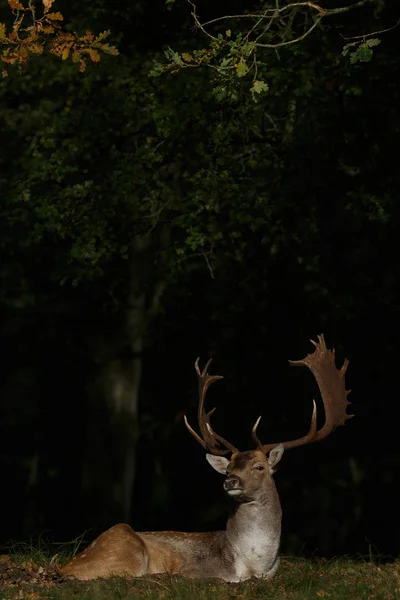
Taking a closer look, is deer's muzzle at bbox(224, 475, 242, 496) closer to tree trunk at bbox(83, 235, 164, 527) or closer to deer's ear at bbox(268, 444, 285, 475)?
deer's ear at bbox(268, 444, 285, 475)

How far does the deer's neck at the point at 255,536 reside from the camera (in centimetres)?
1264

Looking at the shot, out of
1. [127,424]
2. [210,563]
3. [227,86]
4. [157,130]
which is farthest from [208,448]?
[127,424]

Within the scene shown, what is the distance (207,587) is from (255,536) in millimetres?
1682

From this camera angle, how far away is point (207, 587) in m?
11.1

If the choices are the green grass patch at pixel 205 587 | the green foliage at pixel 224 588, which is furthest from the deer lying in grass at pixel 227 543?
the green foliage at pixel 224 588

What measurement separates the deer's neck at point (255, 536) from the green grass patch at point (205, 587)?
20 cm

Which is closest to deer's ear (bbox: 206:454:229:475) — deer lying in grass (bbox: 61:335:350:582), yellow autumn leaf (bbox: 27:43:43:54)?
deer lying in grass (bbox: 61:335:350:582)

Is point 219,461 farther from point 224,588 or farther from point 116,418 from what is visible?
point 116,418

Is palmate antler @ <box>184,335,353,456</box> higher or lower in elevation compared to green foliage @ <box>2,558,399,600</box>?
higher

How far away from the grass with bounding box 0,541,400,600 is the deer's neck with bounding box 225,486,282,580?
0.94 feet

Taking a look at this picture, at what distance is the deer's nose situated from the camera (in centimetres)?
1245

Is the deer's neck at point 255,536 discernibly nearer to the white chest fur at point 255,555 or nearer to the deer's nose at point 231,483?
the white chest fur at point 255,555

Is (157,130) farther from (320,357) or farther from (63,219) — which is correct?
(320,357)

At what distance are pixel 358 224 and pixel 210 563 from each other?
8.04m
